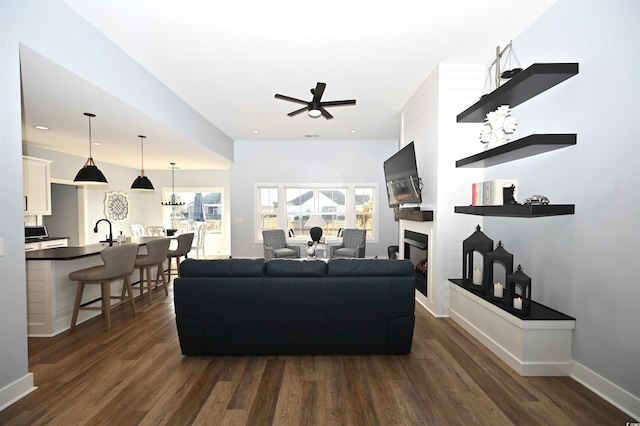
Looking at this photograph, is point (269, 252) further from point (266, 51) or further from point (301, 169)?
point (266, 51)

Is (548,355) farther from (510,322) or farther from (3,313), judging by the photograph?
(3,313)

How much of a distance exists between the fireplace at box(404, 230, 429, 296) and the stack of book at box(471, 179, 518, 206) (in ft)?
3.81

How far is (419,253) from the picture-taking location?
4480mm

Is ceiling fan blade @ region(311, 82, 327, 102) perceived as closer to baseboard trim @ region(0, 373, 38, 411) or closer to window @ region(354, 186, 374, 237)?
baseboard trim @ region(0, 373, 38, 411)

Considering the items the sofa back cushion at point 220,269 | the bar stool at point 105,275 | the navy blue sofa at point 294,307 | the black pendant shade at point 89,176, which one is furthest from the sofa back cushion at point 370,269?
the black pendant shade at point 89,176

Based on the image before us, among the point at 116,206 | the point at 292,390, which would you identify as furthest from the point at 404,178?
the point at 116,206

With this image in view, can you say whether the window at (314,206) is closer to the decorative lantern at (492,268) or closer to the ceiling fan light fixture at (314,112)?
the ceiling fan light fixture at (314,112)

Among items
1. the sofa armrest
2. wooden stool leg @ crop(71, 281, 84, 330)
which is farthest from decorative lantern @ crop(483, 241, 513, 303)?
wooden stool leg @ crop(71, 281, 84, 330)

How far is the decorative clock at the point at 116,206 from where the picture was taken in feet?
26.9

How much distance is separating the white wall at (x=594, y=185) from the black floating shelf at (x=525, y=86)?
0.31 ft

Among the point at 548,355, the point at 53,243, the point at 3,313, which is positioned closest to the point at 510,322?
the point at 548,355

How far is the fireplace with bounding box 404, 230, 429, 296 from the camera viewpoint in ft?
13.7

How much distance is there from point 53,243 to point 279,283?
615 cm

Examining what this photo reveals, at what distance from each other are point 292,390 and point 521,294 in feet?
6.77
